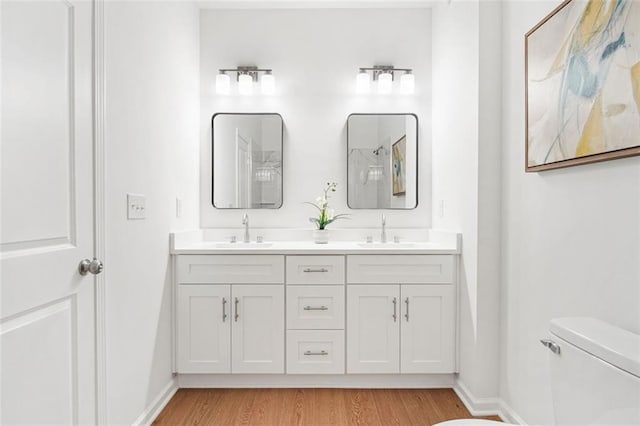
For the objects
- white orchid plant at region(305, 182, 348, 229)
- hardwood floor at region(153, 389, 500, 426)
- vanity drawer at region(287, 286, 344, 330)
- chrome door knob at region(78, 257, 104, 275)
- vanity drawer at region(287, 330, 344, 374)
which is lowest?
hardwood floor at region(153, 389, 500, 426)

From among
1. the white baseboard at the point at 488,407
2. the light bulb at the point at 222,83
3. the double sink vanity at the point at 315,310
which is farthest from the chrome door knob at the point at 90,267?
the white baseboard at the point at 488,407

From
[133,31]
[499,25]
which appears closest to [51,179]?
[133,31]

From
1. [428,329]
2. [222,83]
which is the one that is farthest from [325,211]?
[222,83]

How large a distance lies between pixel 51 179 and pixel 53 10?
1.78ft

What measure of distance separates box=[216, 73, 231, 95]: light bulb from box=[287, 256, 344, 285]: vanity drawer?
1.37 m

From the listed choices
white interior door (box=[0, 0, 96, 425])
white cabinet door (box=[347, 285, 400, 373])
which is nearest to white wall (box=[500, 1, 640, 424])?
white cabinet door (box=[347, 285, 400, 373])

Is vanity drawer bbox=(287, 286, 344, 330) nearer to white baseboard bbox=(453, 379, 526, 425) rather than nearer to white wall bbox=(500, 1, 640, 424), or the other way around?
white baseboard bbox=(453, 379, 526, 425)

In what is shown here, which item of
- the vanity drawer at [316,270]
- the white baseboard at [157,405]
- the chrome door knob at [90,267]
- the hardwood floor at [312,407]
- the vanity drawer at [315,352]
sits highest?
the chrome door knob at [90,267]

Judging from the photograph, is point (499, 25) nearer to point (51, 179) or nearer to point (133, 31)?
point (133, 31)

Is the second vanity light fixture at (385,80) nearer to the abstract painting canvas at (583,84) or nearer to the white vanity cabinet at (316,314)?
the abstract painting canvas at (583,84)

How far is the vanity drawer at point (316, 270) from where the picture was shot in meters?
2.27

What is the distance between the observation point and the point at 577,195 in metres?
1.41

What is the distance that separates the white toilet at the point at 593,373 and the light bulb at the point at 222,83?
2.47 metres

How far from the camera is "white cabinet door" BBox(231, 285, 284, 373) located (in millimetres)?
2258
